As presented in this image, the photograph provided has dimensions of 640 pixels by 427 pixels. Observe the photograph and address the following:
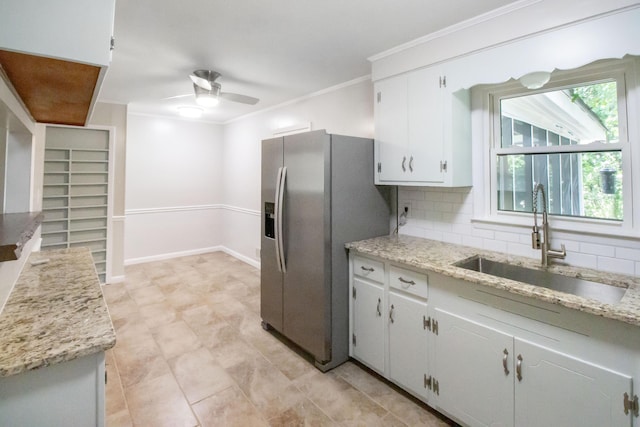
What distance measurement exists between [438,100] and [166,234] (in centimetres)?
486

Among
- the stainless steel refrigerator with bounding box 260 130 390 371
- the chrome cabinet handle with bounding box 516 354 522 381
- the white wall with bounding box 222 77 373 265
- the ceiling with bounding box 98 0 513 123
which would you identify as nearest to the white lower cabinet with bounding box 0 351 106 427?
the stainless steel refrigerator with bounding box 260 130 390 371

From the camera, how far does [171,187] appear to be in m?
5.40

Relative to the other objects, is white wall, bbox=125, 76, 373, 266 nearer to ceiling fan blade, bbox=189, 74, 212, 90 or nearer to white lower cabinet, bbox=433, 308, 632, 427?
ceiling fan blade, bbox=189, 74, 212, 90

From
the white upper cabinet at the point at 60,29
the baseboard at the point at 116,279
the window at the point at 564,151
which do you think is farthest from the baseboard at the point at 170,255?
the window at the point at 564,151

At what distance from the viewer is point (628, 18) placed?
1.49 metres

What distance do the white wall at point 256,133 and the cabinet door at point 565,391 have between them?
224 centimetres

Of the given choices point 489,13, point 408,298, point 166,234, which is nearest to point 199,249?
point 166,234

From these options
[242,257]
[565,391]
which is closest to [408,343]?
[565,391]

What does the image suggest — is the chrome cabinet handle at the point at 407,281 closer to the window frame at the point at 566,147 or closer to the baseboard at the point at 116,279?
the window frame at the point at 566,147

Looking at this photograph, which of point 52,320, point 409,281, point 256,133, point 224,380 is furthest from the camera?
point 256,133

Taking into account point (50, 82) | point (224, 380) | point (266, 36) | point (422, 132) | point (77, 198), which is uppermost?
point (266, 36)

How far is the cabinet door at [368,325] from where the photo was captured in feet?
7.22

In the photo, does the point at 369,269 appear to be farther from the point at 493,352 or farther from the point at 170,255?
the point at 170,255

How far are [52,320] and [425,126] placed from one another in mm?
2300
